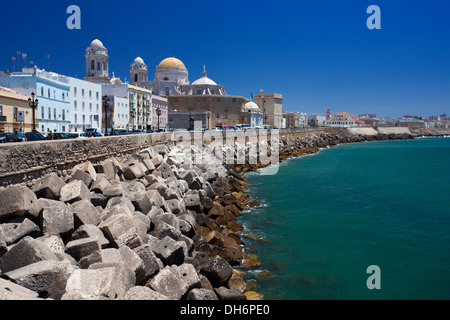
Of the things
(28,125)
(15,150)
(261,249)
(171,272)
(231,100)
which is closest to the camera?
(171,272)

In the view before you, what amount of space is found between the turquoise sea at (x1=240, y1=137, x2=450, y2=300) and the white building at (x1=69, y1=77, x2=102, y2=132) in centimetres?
2442

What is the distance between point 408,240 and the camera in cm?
1261

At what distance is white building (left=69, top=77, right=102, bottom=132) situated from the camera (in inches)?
1549

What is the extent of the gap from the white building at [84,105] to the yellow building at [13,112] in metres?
10.00

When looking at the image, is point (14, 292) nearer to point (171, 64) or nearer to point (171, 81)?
point (171, 81)

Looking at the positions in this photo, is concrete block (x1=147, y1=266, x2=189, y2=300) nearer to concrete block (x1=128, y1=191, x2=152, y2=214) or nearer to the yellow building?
concrete block (x1=128, y1=191, x2=152, y2=214)

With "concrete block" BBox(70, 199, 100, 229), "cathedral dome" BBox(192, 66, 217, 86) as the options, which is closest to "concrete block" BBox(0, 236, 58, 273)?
"concrete block" BBox(70, 199, 100, 229)

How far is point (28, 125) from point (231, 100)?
4567 cm

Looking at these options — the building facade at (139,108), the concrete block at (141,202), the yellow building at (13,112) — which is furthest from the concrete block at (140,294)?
the building facade at (139,108)

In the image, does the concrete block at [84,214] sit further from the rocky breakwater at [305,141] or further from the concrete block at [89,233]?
the rocky breakwater at [305,141]
